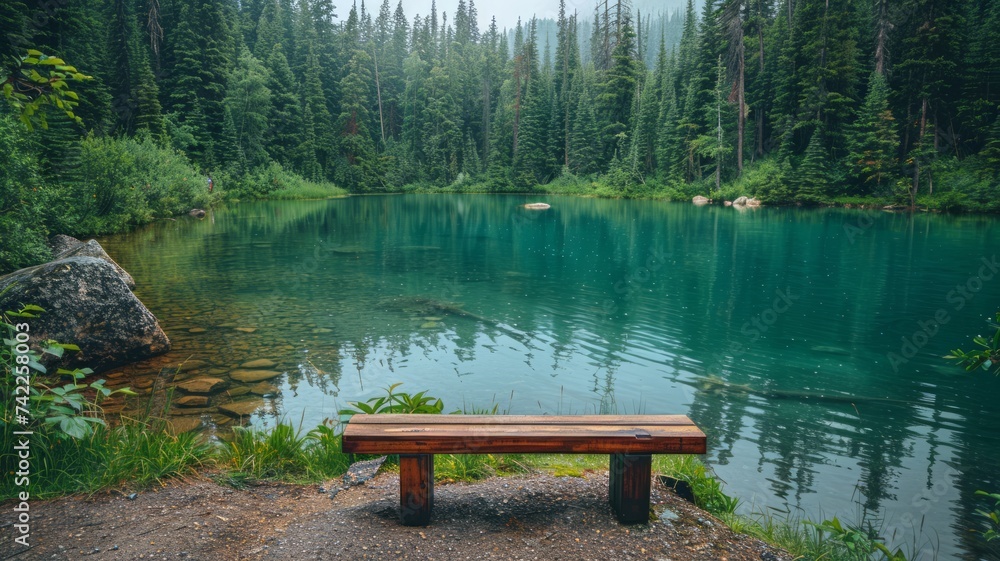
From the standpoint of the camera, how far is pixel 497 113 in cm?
7869

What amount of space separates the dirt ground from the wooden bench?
0.62 feet

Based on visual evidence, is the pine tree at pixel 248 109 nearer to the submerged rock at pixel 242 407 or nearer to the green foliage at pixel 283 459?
Answer: the submerged rock at pixel 242 407

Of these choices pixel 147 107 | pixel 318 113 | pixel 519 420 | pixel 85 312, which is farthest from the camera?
pixel 318 113

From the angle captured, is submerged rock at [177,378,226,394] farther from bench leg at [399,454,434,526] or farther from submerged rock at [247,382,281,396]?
bench leg at [399,454,434,526]

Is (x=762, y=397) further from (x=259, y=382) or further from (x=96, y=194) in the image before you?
(x=96, y=194)

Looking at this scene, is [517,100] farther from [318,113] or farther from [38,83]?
[38,83]

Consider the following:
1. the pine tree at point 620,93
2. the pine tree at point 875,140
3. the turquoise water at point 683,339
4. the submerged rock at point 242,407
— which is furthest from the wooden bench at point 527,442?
the pine tree at point 620,93

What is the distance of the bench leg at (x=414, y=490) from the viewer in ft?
12.4

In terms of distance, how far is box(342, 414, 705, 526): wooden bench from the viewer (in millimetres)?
3648

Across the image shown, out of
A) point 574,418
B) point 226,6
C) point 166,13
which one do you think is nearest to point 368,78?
point 226,6

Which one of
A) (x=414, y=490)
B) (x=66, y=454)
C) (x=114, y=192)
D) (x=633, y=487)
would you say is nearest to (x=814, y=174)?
(x=114, y=192)

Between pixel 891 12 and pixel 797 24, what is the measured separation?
243 inches

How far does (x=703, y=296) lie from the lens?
1505cm

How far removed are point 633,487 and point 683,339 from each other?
26.1ft
